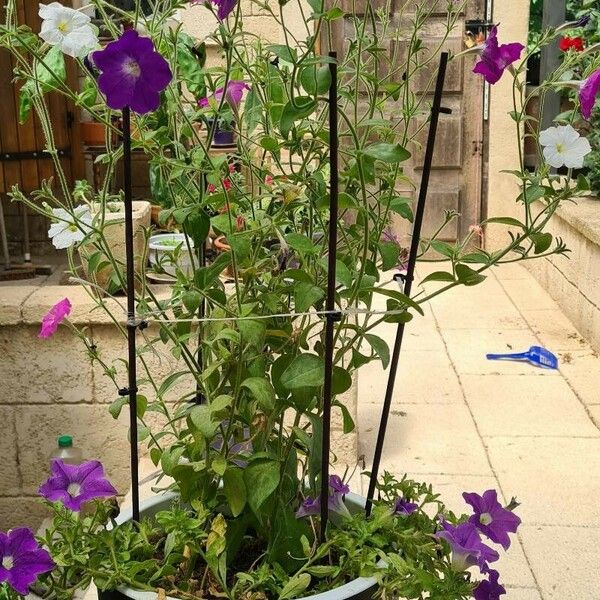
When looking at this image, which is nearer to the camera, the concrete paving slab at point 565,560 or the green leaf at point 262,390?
the green leaf at point 262,390

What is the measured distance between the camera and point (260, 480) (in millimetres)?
1232

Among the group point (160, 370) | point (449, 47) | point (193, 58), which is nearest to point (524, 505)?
point (160, 370)

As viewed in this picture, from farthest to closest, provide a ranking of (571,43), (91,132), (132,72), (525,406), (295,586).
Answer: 1. (571,43)
2. (91,132)
3. (525,406)
4. (295,586)
5. (132,72)

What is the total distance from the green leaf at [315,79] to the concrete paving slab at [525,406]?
260 centimetres

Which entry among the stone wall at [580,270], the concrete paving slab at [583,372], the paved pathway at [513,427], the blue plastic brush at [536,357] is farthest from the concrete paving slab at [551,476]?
the stone wall at [580,270]

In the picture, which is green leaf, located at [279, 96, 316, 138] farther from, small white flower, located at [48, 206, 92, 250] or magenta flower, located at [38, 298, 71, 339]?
magenta flower, located at [38, 298, 71, 339]

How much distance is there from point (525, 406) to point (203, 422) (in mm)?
2816

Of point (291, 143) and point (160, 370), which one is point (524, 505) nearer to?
point (160, 370)

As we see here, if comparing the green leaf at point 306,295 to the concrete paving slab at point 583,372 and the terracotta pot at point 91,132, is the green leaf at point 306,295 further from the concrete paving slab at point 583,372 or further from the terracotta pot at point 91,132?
the terracotta pot at point 91,132

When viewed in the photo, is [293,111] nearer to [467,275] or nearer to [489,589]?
[467,275]

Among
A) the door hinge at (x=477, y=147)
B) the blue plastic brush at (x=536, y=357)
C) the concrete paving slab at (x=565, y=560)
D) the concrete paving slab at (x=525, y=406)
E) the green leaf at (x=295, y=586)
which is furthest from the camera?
the door hinge at (x=477, y=147)

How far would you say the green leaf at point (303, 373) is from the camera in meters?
1.21

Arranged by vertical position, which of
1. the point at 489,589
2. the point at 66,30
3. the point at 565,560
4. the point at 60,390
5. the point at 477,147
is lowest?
the point at 565,560

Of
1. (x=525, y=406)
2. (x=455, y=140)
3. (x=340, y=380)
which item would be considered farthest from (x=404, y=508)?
(x=455, y=140)
